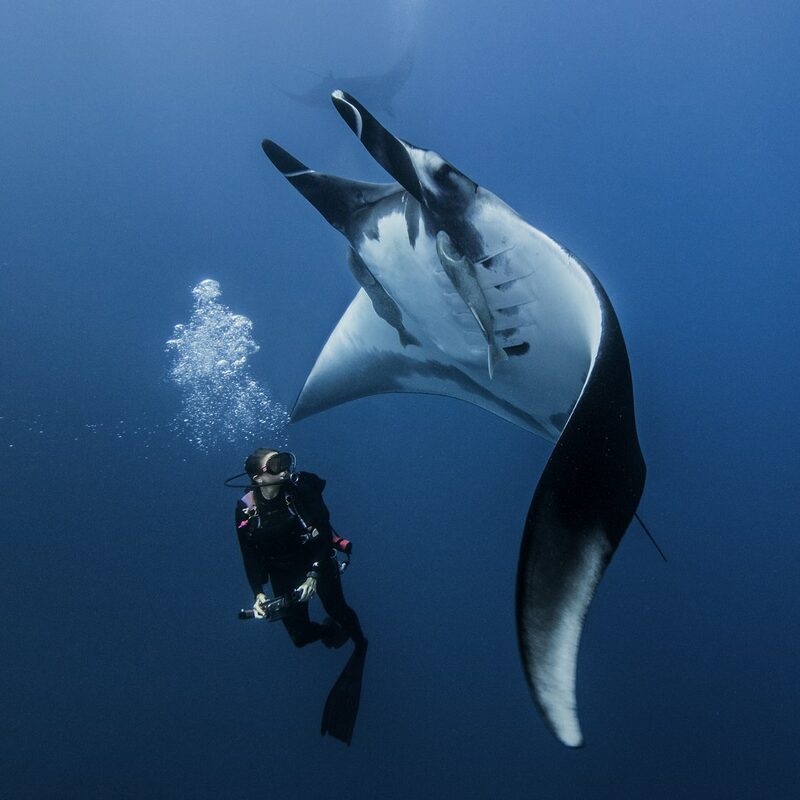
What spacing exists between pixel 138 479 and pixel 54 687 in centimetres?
295

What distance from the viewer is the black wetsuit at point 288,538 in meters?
2.83

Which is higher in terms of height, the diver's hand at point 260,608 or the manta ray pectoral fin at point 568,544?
the diver's hand at point 260,608

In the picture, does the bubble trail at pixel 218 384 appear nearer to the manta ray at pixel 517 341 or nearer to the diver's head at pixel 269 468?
the manta ray at pixel 517 341

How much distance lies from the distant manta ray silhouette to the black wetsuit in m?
9.89

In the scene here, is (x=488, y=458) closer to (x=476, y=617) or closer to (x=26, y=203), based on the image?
(x=476, y=617)

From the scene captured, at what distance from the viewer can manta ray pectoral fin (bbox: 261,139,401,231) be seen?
1966 mm

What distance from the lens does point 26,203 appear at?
8805 mm

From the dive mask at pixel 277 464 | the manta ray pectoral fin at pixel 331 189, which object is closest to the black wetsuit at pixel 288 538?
the dive mask at pixel 277 464

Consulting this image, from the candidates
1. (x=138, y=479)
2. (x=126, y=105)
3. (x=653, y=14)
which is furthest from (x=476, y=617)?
(x=653, y=14)

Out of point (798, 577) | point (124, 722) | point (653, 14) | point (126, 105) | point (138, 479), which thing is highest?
point (126, 105)

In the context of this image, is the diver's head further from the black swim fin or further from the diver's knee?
the black swim fin

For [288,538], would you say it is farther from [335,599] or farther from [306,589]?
[335,599]

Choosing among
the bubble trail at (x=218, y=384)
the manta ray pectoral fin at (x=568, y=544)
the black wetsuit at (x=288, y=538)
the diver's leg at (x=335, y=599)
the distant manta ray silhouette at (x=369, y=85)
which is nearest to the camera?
the manta ray pectoral fin at (x=568, y=544)

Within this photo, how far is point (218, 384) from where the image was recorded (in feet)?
29.9
